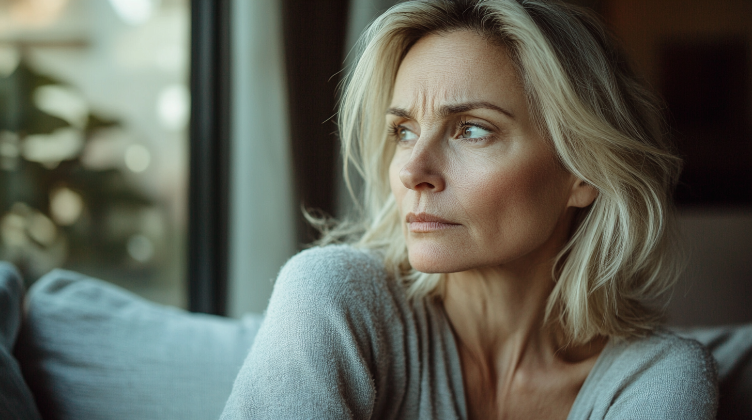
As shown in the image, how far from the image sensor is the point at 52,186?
2018mm

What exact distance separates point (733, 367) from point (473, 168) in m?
0.81

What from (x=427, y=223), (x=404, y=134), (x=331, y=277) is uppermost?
(x=404, y=134)

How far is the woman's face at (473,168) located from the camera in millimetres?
1002

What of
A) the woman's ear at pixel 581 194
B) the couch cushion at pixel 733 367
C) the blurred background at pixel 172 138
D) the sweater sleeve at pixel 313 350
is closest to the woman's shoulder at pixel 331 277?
the sweater sleeve at pixel 313 350

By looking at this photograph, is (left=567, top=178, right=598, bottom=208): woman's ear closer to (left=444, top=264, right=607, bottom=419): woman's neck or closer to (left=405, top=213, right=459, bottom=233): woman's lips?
(left=444, top=264, right=607, bottom=419): woman's neck

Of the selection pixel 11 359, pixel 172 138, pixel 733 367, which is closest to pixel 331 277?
pixel 11 359

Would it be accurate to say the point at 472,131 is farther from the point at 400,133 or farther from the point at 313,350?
the point at 313,350

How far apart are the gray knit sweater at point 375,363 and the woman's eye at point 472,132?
0.31 metres

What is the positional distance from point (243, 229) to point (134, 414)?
1017 millimetres

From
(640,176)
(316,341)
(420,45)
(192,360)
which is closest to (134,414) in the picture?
(192,360)

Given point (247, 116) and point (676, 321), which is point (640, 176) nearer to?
point (247, 116)

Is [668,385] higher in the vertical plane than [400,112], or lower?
lower

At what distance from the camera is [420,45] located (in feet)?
3.70

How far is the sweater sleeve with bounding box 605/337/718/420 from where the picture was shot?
104 centimetres
